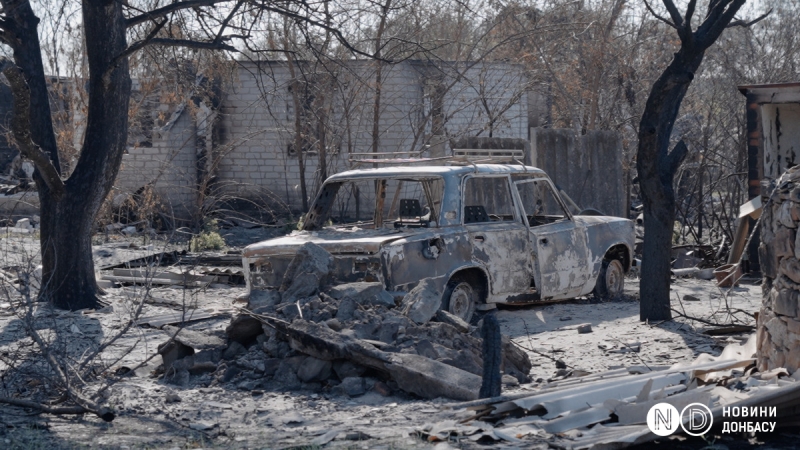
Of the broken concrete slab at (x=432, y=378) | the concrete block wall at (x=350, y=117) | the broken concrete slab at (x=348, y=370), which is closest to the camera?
the broken concrete slab at (x=432, y=378)

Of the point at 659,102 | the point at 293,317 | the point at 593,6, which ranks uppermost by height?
the point at 593,6

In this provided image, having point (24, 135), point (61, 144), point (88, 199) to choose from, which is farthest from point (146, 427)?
point (61, 144)

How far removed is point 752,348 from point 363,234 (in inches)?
138

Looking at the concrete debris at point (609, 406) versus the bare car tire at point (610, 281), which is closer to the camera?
the concrete debris at point (609, 406)

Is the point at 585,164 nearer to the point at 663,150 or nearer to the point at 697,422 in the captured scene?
the point at 663,150

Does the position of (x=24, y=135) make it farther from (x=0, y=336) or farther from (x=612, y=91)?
(x=612, y=91)

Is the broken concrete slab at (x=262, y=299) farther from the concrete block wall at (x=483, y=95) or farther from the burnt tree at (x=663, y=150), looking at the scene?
the concrete block wall at (x=483, y=95)

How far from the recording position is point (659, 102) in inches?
334

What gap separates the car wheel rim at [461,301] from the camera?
8303 millimetres

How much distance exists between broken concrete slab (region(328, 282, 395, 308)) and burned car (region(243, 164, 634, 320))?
313 millimetres

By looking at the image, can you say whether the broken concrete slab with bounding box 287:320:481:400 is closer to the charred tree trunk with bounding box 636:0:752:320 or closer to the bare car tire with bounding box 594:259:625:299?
the charred tree trunk with bounding box 636:0:752:320

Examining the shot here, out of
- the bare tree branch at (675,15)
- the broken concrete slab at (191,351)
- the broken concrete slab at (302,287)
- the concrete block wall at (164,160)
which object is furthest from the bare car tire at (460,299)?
the concrete block wall at (164,160)

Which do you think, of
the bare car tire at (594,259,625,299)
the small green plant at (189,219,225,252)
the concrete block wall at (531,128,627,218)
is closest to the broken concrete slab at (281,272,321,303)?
the bare car tire at (594,259,625,299)

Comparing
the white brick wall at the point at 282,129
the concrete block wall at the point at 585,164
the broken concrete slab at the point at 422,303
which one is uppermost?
the white brick wall at the point at 282,129
